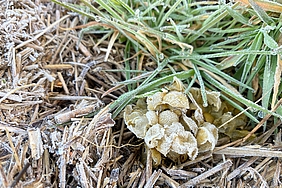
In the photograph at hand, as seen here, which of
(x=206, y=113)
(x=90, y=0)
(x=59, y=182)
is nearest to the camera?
(x=59, y=182)

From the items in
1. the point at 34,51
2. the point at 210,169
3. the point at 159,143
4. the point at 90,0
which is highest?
the point at 90,0

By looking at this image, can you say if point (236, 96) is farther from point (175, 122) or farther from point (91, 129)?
point (91, 129)

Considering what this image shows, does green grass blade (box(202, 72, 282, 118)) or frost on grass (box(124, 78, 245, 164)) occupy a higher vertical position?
green grass blade (box(202, 72, 282, 118))

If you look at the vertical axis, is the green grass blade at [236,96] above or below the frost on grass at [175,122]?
above

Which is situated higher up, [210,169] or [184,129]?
[184,129]

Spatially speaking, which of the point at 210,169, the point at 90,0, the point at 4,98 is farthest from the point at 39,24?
the point at 210,169

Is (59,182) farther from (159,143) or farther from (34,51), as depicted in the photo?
(34,51)
